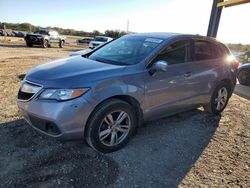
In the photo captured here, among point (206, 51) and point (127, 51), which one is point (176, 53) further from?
point (206, 51)

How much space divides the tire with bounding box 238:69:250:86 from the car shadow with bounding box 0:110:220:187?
6381 millimetres

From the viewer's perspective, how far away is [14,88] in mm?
6199

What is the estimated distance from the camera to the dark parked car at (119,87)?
3.00m

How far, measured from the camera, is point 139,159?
3395 millimetres

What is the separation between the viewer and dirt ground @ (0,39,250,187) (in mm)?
2896

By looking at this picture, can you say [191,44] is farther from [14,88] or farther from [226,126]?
[14,88]

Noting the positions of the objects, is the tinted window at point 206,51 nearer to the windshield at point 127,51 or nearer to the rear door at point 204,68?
the rear door at point 204,68

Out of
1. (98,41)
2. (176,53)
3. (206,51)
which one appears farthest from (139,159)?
(98,41)

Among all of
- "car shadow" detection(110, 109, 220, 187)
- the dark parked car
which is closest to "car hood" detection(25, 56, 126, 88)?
the dark parked car

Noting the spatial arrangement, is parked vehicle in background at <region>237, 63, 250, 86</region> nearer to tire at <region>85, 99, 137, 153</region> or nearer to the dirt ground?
the dirt ground

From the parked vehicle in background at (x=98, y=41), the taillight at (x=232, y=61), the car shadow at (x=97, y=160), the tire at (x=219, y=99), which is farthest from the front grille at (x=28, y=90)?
the parked vehicle in background at (x=98, y=41)

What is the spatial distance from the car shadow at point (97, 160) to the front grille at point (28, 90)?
73 centimetres

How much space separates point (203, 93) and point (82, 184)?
2.89 m

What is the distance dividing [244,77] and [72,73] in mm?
8601
